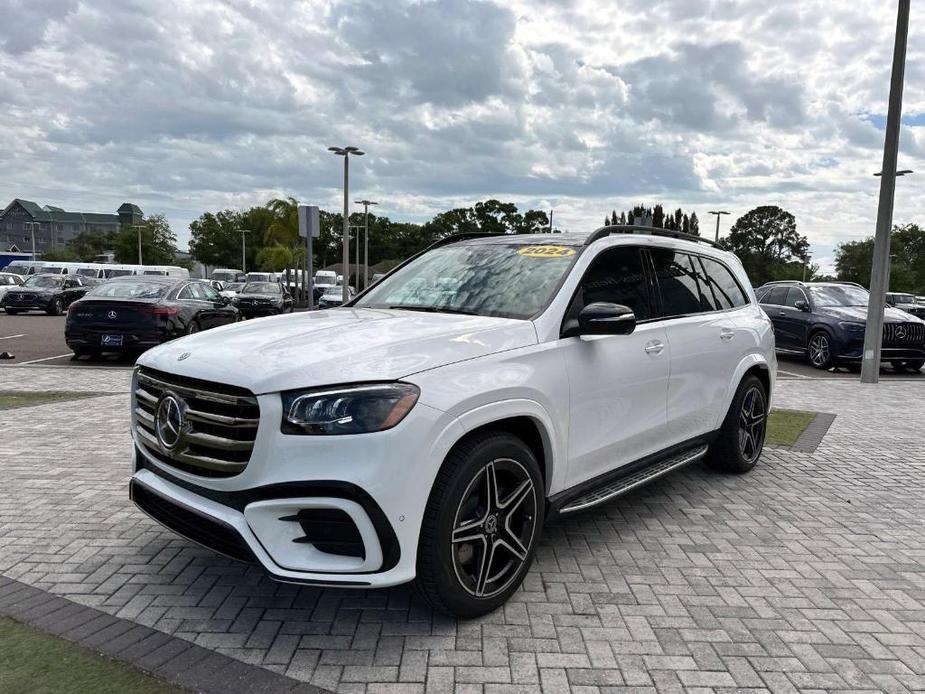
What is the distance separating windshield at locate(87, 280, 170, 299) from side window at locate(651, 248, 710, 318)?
32.6ft

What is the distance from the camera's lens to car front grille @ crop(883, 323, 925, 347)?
42.7 ft

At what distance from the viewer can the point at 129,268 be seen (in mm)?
40875

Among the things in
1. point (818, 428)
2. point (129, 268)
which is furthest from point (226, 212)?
point (818, 428)

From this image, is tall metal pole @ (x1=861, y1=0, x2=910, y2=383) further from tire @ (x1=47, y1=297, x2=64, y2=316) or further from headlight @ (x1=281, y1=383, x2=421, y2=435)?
tire @ (x1=47, y1=297, x2=64, y2=316)

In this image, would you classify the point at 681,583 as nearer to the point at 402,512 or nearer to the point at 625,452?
the point at 625,452

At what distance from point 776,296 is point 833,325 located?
191cm

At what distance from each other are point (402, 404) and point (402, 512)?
1.36ft

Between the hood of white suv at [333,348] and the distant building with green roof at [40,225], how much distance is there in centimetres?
14669

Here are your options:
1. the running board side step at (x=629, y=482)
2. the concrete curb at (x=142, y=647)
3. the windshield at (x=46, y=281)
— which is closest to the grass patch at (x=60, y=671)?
the concrete curb at (x=142, y=647)

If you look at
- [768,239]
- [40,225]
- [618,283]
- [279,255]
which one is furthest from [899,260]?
[40,225]

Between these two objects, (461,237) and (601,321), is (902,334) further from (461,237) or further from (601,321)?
(601,321)

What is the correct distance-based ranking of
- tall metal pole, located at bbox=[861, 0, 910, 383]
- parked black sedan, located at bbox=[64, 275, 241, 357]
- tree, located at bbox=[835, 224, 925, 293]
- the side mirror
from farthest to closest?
tree, located at bbox=[835, 224, 925, 293], parked black sedan, located at bbox=[64, 275, 241, 357], tall metal pole, located at bbox=[861, 0, 910, 383], the side mirror

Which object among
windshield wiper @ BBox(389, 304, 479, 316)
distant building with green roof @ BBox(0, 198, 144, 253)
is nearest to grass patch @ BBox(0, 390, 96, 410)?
windshield wiper @ BBox(389, 304, 479, 316)

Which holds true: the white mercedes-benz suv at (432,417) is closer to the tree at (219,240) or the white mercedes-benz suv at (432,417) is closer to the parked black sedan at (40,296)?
the parked black sedan at (40,296)
